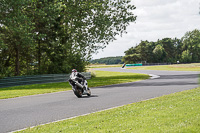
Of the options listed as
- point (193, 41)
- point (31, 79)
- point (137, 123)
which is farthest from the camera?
point (193, 41)

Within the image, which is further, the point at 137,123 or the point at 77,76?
the point at 77,76

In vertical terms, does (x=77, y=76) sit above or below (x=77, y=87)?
above

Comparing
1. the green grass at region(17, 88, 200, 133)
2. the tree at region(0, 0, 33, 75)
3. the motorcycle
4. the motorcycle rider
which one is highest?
the tree at region(0, 0, 33, 75)

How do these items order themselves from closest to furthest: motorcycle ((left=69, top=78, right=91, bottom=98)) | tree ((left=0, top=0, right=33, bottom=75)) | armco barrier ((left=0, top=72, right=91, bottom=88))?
motorcycle ((left=69, top=78, right=91, bottom=98)) < armco barrier ((left=0, top=72, right=91, bottom=88)) < tree ((left=0, top=0, right=33, bottom=75))

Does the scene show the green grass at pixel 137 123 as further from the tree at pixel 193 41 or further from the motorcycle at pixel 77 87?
the tree at pixel 193 41

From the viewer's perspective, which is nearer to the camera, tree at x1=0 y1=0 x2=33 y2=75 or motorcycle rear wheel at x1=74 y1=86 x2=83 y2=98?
motorcycle rear wheel at x1=74 y1=86 x2=83 y2=98

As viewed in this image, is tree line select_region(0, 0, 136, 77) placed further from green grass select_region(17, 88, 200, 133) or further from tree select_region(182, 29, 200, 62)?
tree select_region(182, 29, 200, 62)

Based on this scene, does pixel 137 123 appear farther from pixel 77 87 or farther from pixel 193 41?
pixel 193 41

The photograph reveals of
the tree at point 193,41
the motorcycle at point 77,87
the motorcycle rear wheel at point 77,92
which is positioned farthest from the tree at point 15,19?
the tree at point 193,41

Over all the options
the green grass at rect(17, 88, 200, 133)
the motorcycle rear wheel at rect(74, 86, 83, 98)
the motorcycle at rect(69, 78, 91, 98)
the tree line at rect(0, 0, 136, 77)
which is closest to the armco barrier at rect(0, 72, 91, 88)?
the tree line at rect(0, 0, 136, 77)

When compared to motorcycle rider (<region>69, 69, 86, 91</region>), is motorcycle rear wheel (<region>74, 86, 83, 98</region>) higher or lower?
lower

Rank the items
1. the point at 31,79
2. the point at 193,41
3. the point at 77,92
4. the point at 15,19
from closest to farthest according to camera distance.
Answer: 1. the point at 77,92
2. the point at 15,19
3. the point at 31,79
4. the point at 193,41

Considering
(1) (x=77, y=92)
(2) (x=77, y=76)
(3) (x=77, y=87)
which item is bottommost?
(1) (x=77, y=92)

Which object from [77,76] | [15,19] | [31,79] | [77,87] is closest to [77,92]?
[77,87]
